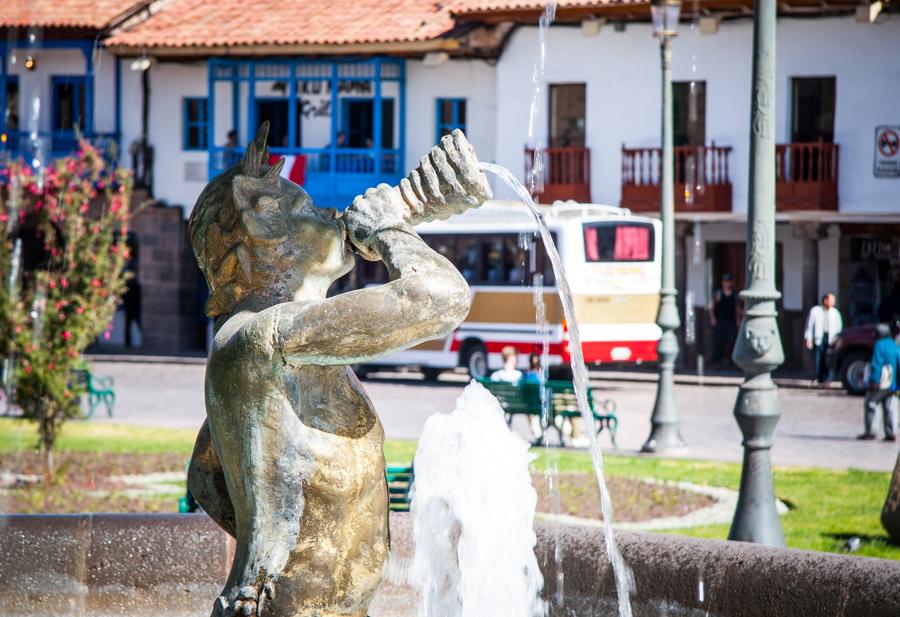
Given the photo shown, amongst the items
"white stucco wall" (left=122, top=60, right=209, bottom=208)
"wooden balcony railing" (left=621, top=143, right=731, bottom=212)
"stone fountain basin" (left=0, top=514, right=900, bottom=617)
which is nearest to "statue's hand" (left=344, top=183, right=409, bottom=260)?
"stone fountain basin" (left=0, top=514, right=900, bottom=617)

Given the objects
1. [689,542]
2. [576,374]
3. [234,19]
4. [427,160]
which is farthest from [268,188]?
[234,19]

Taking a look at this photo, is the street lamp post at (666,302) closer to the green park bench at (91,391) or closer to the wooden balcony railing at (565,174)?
the green park bench at (91,391)

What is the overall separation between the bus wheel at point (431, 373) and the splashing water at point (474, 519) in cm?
1688

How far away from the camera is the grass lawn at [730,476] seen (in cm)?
856

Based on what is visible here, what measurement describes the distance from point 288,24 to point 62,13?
202 inches

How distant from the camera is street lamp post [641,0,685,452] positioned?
41.9 ft

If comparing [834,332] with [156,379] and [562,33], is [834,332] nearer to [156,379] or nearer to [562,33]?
[562,33]

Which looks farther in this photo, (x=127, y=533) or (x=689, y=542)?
(x=127, y=533)

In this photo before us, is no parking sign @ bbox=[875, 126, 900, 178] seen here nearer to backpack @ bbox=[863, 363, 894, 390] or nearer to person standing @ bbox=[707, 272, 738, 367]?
person standing @ bbox=[707, 272, 738, 367]

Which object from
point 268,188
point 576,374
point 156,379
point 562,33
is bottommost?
point 156,379

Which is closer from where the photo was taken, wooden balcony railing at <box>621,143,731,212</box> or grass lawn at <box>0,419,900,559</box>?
grass lawn at <box>0,419,900,559</box>

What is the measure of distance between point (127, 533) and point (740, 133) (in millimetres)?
21436

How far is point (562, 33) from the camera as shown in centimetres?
2653

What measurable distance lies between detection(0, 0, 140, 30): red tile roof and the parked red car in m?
16.9
